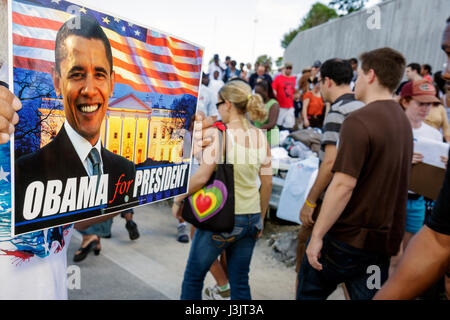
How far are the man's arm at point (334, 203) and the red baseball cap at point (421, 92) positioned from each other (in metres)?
1.73

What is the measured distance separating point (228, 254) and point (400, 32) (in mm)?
12813

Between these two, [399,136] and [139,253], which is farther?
[139,253]

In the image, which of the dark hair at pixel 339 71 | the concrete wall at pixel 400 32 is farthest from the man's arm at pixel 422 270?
the concrete wall at pixel 400 32

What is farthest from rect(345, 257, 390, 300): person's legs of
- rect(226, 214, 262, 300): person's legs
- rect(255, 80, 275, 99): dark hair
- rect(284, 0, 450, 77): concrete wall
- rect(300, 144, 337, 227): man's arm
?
rect(284, 0, 450, 77): concrete wall

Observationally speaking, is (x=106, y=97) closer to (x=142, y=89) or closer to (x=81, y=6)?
(x=142, y=89)

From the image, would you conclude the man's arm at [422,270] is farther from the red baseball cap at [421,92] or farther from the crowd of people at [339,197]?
the red baseball cap at [421,92]

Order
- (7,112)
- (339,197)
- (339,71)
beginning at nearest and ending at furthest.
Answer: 1. (7,112)
2. (339,197)
3. (339,71)

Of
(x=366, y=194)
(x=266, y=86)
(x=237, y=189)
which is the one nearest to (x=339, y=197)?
(x=366, y=194)

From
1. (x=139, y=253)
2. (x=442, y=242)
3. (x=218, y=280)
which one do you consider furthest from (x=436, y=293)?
(x=139, y=253)

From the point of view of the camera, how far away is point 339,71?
293 centimetres

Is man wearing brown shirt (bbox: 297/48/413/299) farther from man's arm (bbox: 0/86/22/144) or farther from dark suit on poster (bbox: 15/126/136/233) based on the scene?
man's arm (bbox: 0/86/22/144)

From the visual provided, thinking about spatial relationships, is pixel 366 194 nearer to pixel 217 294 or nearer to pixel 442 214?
pixel 442 214

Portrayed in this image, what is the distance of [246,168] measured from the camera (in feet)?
8.71

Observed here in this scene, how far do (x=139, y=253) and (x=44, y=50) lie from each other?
370 cm
